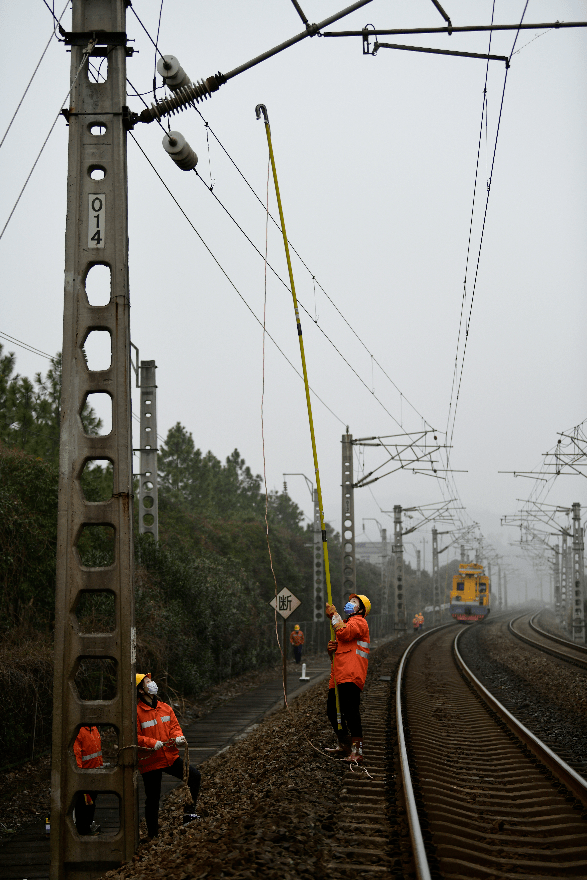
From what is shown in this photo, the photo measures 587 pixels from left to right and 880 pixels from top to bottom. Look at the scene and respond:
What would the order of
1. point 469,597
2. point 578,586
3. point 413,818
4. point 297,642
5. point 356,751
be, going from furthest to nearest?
point 469,597 → point 578,586 → point 297,642 → point 356,751 → point 413,818

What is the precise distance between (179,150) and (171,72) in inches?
27.2

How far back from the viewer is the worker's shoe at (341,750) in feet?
31.2

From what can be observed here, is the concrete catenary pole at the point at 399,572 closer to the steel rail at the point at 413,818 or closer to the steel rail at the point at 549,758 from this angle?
the steel rail at the point at 549,758

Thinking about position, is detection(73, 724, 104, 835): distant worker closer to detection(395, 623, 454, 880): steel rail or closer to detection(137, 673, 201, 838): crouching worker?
detection(137, 673, 201, 838): crouching worker

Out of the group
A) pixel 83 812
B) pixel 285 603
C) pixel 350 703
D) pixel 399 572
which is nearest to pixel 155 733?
pixel 83 812

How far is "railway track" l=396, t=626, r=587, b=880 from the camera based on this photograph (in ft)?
18.6

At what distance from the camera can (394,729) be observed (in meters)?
11.6

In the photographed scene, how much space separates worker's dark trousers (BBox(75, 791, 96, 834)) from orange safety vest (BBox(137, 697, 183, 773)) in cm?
→ 59

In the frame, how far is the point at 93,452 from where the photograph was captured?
7223mm

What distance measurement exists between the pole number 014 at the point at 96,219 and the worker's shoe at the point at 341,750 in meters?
6.06

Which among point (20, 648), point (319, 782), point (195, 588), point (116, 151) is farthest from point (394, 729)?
point (195, 588)

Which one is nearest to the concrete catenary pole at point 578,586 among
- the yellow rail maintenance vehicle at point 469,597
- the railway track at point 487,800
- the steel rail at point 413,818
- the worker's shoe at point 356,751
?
the yellow rail maintenance vehicle at point 469,597

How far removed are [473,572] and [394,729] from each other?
162 ft

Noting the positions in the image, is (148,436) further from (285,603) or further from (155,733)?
(155,733)
